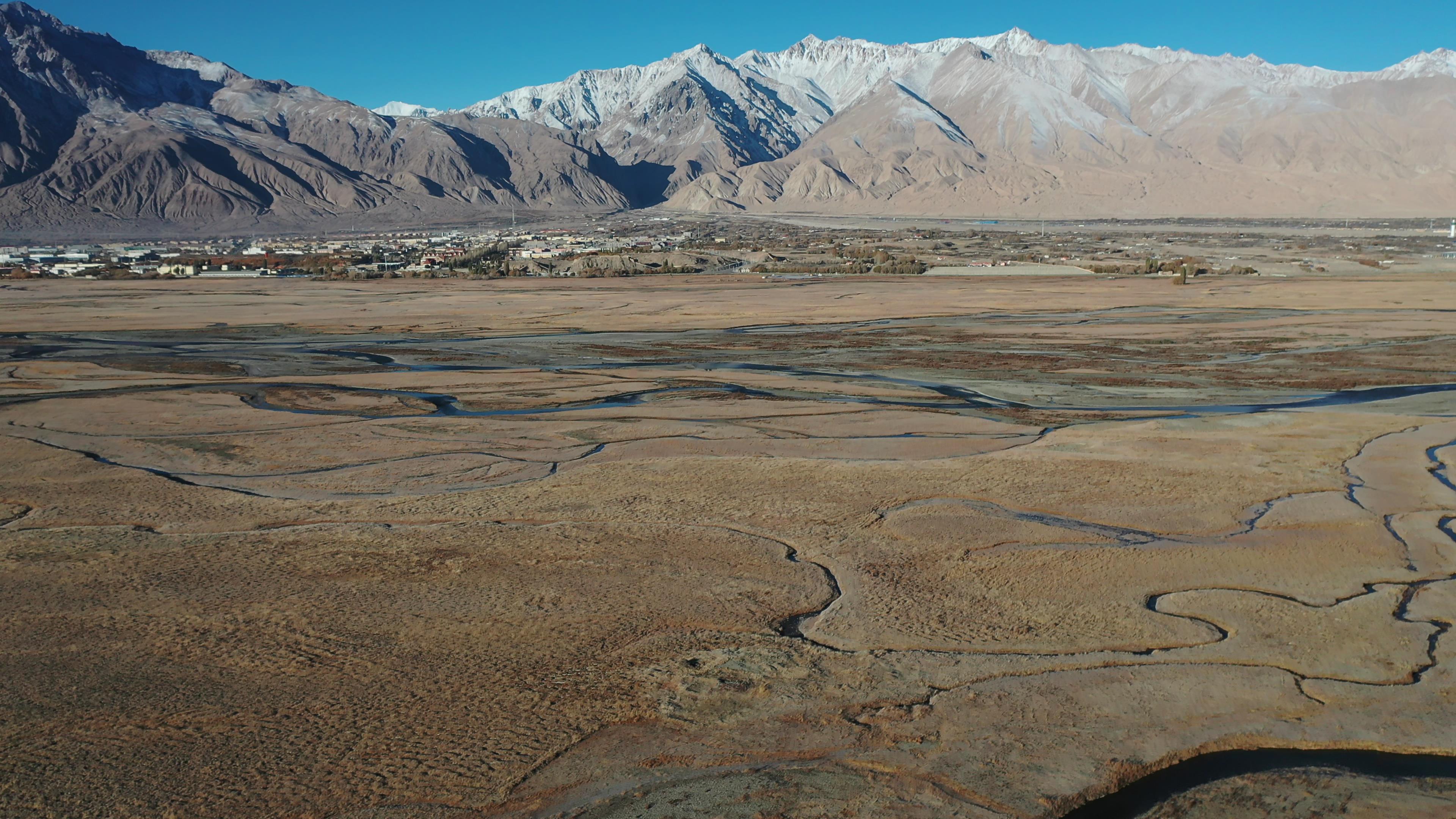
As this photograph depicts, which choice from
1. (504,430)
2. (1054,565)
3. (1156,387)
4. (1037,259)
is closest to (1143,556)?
(1054,565)

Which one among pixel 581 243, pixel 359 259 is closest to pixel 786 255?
pixel 359 259

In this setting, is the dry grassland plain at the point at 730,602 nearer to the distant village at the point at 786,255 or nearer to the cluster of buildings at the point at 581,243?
the distant village at the point at 786,255

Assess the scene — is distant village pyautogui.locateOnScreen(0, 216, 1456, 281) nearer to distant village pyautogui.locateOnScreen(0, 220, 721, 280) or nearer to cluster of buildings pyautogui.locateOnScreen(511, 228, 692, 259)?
distant village pyautogui.locateOnScreen(0, 220, 721, 280)

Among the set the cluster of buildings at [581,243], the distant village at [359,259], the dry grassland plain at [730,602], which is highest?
the cluster of buildings at [581,243]

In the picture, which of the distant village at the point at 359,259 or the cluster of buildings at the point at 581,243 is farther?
the cluster of buildings at the point at 581,243

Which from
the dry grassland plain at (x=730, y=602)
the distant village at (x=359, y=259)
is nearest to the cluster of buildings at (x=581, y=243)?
the distant village at (x=359, y=259)

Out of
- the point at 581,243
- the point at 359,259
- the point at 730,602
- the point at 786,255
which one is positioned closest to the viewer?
the point at 730,602

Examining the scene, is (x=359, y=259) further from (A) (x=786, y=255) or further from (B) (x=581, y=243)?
(A) (x=786, y=255)

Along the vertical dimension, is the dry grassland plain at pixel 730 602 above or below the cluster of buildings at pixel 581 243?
below
